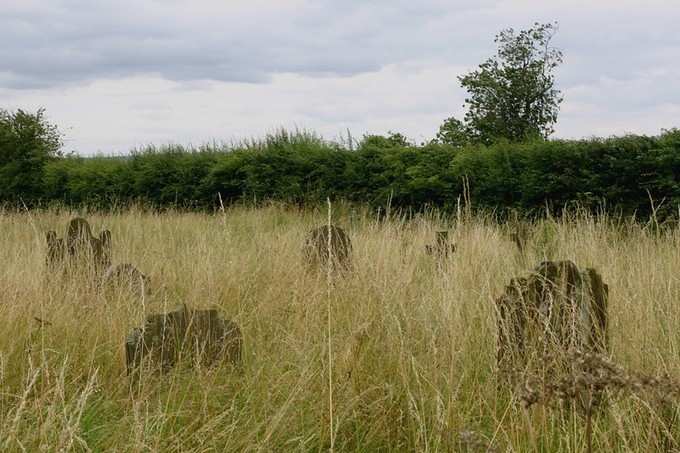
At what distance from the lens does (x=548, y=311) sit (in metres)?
3.71

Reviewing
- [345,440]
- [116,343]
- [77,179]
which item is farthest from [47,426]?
[77,179]

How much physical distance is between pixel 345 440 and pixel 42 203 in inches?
734

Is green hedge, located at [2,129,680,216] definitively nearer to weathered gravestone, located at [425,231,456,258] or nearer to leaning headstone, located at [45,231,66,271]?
weathered gravestone, located at [425,231,456,258]

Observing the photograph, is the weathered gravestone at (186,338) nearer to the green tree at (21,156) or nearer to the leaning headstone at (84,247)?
the leaning headstone at (84,247)

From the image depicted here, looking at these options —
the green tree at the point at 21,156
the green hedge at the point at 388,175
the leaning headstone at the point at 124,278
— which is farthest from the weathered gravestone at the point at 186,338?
the green tree at the point at 21,156

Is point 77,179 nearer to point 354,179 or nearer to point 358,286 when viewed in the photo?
point 354,179

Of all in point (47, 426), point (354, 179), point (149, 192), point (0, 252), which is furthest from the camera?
point (149, 192)

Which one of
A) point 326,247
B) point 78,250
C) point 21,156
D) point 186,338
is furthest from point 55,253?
point 21,156

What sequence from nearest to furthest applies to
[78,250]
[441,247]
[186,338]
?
[186,338], [78,250], [441,247]

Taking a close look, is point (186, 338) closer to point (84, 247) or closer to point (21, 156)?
point (84, 247)

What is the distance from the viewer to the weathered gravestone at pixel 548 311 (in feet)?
11.7

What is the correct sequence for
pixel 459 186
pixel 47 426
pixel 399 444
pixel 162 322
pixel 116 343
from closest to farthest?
pixel 47 426, pixel 399 444, pixel 162 322, pixel 116 343, pixel 459 186

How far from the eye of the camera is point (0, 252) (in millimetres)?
7668

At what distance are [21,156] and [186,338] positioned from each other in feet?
60.0
